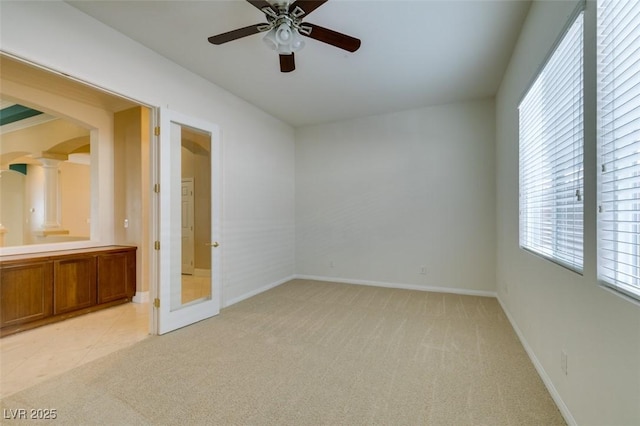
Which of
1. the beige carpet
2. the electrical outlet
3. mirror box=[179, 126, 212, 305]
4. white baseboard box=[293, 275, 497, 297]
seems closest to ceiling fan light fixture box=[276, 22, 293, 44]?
mirror box=[179, 126, 212, 305]

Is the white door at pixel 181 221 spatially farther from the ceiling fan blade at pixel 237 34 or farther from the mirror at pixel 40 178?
the mirror at pixel 40 178

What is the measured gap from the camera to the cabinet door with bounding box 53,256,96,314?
10.7 feet

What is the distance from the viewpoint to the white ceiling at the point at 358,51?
7.52 feet

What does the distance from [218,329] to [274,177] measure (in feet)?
8.79

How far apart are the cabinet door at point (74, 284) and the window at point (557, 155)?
4.86 metres

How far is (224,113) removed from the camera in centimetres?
379

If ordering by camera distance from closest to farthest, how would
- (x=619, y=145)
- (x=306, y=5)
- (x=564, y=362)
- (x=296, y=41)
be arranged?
(x=619, y=145) → (x=564, y=362) → (x=306, y=5) → (x=296, y=41)

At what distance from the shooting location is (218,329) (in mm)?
3008

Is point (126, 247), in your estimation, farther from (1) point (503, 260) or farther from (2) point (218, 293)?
(1) point (503, 260)

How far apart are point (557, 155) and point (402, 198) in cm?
274

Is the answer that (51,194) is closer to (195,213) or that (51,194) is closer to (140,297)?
(140,297)

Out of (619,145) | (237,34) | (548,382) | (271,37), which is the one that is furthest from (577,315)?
(237,34)

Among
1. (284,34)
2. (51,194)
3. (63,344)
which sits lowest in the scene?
(63,344)

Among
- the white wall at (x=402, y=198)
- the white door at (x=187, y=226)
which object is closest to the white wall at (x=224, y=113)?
the white door at (x=187, y=226)
